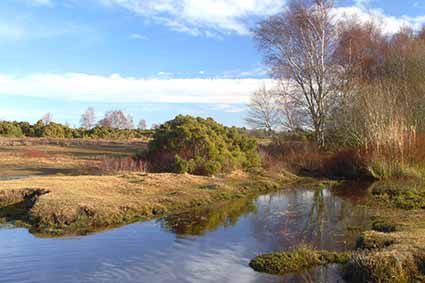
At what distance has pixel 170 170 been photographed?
23.8m

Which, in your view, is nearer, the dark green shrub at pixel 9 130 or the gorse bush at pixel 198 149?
the gorse bush at pixel 198 149

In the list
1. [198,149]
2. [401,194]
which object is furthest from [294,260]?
[198,149]

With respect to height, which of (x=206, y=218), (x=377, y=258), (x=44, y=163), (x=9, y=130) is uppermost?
(x=9, y=130)

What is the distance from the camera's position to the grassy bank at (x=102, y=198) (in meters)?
13.3

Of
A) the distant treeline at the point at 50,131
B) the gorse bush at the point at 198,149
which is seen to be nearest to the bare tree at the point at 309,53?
the gorse bush at the point at 198,149

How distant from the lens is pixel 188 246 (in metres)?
11.3

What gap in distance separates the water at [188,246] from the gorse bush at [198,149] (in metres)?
6.97

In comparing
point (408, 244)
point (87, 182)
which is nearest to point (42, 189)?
point (87, 182)

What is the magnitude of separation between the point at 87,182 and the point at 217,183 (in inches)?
238

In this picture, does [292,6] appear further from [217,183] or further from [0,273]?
[0,273]

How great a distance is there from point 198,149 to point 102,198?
32.9ft

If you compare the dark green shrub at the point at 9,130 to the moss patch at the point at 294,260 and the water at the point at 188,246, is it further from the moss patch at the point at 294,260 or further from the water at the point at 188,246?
the moss patch at the point at 294,260

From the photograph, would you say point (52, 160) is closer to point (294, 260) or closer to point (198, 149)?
point (198, 149)

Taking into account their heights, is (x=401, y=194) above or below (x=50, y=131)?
below
